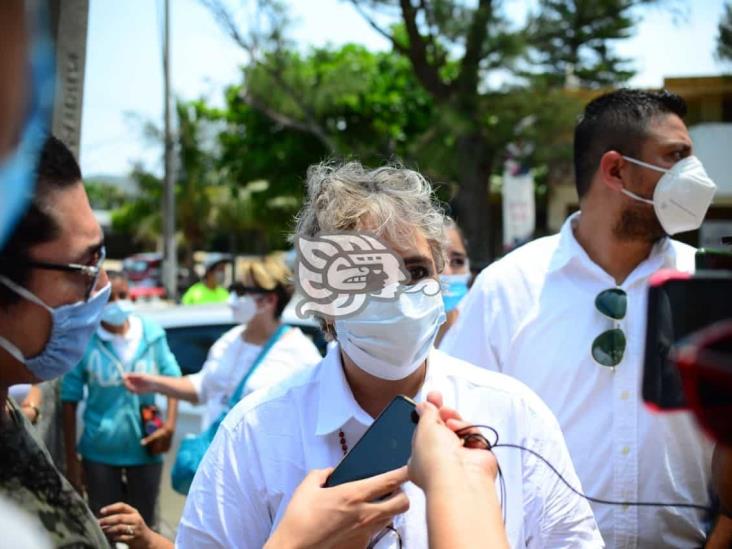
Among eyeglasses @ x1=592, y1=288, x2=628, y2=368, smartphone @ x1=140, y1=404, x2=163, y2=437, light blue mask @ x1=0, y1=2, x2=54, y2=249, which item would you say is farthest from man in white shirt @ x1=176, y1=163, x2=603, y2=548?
smartphone @ x1=140, y1=404, x2=163, y2=437

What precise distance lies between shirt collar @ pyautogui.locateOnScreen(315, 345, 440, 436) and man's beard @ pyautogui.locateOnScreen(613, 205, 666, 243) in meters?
1.10

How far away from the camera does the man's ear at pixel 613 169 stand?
291 centimetres

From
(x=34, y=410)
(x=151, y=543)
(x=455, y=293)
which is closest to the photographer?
(x=151, y=543)

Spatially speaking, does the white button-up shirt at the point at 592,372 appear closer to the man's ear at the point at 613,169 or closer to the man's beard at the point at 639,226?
the man's beard at the point at 639,226

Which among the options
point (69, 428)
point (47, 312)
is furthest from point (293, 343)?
point (47, 312)

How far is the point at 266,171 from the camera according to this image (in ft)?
91.2

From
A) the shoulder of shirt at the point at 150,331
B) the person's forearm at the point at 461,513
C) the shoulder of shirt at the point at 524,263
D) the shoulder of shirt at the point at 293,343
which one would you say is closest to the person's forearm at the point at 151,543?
the person's forearm at the point at 461,513

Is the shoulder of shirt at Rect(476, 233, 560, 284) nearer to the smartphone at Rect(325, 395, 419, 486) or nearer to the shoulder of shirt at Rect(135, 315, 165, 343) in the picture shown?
the smartphone at Rect(325, 395, 419, 486)

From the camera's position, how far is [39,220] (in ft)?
4.53

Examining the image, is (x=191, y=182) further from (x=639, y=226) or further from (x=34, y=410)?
(x=639, y=226)

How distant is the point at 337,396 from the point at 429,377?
237mm

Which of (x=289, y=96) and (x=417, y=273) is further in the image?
(x=289, y=96)

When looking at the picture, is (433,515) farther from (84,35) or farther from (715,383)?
(84,35)

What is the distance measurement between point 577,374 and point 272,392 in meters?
1.13
